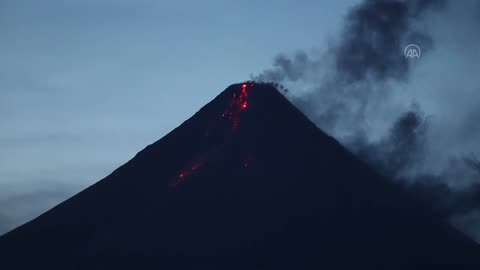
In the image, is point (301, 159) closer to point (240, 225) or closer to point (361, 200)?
point (361, 200)

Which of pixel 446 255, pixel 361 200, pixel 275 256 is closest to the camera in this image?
pixel 275 256

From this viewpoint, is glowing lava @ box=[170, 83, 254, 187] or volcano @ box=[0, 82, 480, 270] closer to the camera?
volcano @ box=[0, 82, 480, 270]

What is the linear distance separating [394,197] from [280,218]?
8039mm

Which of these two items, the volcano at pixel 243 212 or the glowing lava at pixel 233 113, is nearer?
the volcano at pixel 243 212

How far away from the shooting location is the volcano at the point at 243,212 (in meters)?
41.3

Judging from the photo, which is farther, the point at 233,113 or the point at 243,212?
the point at 233,113

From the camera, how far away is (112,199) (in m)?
49.7

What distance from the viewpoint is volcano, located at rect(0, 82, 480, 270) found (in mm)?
41312

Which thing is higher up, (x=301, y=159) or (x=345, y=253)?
(x=301, y=159)

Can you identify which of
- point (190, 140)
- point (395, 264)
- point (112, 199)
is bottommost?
point (395, 264)

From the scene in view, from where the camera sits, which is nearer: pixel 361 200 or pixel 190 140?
pixel 361 200

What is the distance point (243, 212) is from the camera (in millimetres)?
43688

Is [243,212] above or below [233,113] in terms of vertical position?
below

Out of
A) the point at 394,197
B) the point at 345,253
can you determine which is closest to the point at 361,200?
the point at 394,197
